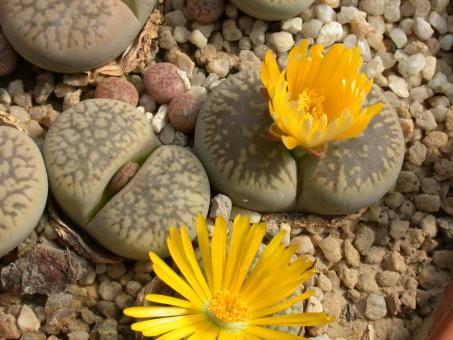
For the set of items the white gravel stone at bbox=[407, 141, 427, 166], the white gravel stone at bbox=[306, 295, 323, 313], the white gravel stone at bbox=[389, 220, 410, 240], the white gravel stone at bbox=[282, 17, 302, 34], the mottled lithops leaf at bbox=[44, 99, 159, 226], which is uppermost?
the white gravel stone at bbox=[282, 17, 302, 34]

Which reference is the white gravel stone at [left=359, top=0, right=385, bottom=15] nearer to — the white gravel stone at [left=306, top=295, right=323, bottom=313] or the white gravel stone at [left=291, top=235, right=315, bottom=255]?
the white gravel stone at [left=291, top=235, right=315, bottom=255]

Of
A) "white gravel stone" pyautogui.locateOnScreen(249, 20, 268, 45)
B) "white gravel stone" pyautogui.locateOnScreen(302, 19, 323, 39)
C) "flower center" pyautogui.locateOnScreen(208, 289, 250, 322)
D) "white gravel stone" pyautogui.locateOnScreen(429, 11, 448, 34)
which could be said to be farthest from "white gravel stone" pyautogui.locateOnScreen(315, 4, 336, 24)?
"flower center" pyautogui.locateOnScreen(208, 289, 250, 322)

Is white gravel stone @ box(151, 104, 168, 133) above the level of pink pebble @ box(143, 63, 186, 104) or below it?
below

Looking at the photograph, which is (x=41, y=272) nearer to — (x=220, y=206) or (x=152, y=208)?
(x=152, y=208)

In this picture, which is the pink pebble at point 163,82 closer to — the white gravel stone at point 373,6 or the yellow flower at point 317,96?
the yellow flower at point 317,96

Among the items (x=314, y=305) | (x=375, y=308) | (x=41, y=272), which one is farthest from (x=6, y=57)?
(x=375, y=308)

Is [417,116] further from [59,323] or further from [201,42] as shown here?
[59,323]

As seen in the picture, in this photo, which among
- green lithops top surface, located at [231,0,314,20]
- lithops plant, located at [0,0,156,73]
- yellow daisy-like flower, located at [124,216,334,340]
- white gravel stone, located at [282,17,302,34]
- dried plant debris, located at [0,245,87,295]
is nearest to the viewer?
yellow daisy-like flower, located at [124,216,334,340]
